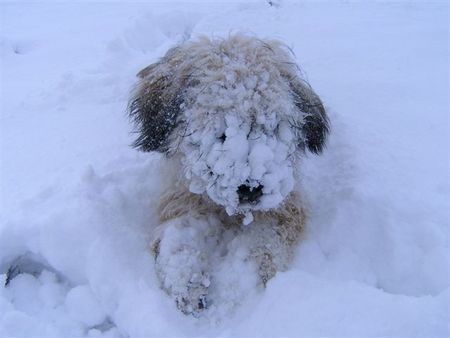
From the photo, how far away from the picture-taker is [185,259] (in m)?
1.99

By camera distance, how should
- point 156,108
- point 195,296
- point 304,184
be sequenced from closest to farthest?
point 195,296 < point 156,108 < point 304,184

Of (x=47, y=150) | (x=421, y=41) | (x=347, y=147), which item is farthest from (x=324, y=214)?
(x=421, y=41)

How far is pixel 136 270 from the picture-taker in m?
2.04

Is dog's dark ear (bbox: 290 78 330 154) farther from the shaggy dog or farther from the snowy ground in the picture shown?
the snowy ground

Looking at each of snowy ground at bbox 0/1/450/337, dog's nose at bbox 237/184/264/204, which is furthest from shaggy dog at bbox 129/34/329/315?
snowy ground at bbox 0/1/450/337

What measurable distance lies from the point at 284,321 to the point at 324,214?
2.67 ft

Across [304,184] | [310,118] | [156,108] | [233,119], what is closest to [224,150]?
[233,119]

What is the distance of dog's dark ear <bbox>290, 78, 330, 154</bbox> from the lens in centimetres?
207

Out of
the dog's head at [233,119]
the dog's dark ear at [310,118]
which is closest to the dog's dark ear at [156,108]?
the dog's head at [233,119]

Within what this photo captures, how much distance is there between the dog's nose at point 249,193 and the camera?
5.71ft

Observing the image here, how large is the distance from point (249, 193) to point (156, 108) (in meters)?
0.68

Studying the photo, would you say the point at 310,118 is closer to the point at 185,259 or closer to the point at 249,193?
the point at 249,193

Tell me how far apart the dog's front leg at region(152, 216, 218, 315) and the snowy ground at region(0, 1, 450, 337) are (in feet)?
0.20

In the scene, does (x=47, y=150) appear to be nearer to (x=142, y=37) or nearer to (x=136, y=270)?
(x=136, y=270)
